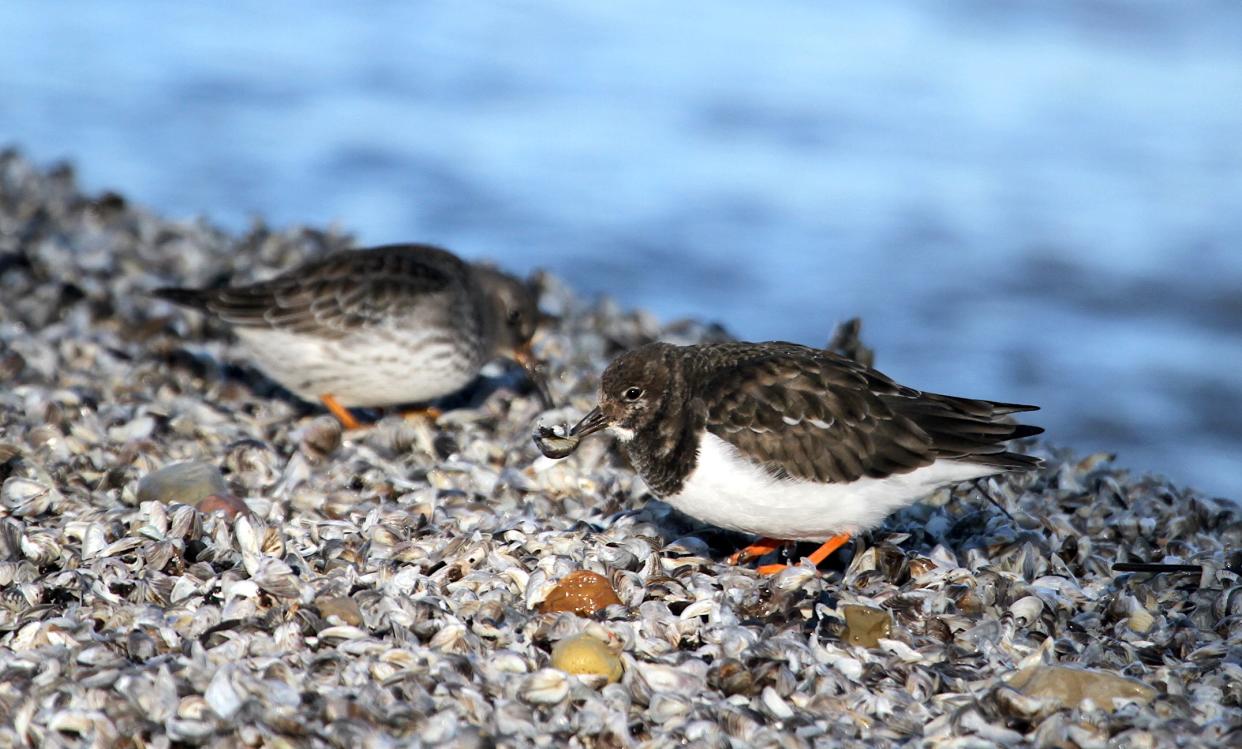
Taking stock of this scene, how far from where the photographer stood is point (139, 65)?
14336 millimetres

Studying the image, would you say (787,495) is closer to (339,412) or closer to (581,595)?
(581,595)

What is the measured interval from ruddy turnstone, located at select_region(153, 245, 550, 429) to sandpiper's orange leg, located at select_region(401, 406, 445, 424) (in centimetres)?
9

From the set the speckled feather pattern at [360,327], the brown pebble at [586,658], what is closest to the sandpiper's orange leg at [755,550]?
the brown pebble at [586,658]

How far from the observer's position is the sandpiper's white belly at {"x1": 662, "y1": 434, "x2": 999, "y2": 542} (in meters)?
4.21

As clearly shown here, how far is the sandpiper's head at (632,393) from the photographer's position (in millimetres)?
4555

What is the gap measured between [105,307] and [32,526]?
284 cm

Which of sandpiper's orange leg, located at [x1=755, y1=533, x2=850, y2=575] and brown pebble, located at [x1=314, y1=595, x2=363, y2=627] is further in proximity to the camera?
sandpiper's orange leg, located at [x1=755, y1=533, x2=850, y2=575]

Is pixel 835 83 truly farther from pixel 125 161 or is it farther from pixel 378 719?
pixel 378 719

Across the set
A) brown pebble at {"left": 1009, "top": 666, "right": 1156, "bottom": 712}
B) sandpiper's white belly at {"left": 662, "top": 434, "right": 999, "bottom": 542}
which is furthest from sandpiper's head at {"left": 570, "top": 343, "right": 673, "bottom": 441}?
brown pebble at {"left": 1009, "top": 666, "right": 1156, "bottom": 712}

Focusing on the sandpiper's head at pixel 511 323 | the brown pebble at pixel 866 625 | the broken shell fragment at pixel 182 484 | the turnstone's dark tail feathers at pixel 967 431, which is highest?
the turnstone's dark tail feathers at pixel 967 431

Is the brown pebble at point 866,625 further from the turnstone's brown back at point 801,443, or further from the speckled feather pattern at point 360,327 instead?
the speckled feather pattern at point 360,327

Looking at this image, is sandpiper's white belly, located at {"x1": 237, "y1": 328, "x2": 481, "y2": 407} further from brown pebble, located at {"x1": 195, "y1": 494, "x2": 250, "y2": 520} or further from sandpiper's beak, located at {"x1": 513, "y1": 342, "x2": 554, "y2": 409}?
brown pebble, located at {"x1": 195, "y1": 494, "x2": 250, "y2": 520}

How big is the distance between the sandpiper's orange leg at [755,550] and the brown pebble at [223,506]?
167cm

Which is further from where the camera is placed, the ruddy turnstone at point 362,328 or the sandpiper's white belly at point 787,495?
the ruddy turnstone at point 362,328
